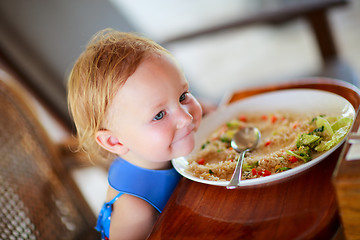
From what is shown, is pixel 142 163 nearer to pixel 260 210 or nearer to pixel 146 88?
pixel 146 88

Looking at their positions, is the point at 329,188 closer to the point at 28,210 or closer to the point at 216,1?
the point at 28,210

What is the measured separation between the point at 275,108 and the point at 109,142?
1.69ft

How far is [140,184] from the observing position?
998 mm

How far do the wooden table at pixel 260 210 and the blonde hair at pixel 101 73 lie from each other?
0.97ft

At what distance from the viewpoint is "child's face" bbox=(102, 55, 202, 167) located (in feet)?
2.85

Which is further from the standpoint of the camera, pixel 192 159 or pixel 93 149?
pixel 93 149

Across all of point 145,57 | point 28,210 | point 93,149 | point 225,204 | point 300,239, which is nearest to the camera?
point 300,239

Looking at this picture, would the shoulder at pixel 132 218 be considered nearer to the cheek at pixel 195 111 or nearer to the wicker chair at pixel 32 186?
the cheek at pixel 195 111

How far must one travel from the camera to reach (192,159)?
1003mm

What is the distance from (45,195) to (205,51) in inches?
143

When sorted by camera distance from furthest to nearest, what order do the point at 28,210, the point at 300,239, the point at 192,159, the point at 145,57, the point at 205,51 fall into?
the point at 205,51 < the point at 28,210 < the point at 192,159 < the point at 145,57 < the point at 300,239

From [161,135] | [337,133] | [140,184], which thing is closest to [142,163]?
[140,184]

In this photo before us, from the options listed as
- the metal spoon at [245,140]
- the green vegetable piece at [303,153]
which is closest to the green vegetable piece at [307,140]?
the green vegetable piece at [303,153]

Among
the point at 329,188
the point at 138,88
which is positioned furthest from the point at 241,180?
the point at 138,88
